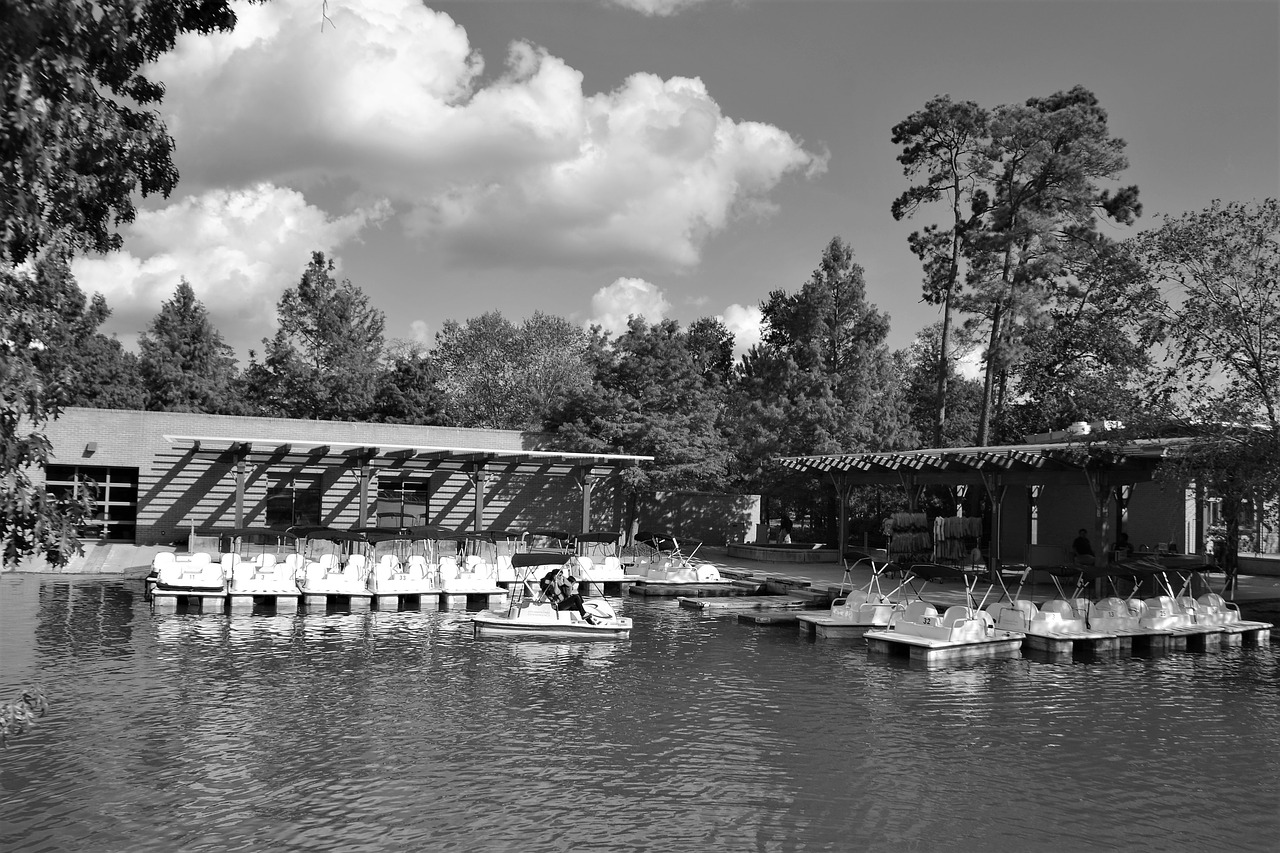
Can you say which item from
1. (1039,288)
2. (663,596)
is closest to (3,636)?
(663,596)

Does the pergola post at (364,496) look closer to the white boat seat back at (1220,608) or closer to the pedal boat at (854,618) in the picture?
the pedal boat at (854,618)

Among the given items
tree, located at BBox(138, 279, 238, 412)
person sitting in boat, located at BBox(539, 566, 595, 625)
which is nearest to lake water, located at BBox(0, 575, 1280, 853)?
person sitting in boat, located at BBox(539, 566, 595, 625)

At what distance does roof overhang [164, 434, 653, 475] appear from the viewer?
95.8ft

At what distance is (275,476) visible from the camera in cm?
3262

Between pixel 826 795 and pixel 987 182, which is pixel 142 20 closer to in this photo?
pixel 826 795

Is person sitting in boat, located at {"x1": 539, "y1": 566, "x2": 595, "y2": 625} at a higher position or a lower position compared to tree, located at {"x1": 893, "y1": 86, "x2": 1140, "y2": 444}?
lower

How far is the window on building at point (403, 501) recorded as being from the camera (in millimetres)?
33938

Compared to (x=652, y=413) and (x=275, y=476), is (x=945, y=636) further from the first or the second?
(x=275, y=476)

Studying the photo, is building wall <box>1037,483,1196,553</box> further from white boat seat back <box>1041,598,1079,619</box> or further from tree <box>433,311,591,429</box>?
tree <box>433,311,591,429</box>

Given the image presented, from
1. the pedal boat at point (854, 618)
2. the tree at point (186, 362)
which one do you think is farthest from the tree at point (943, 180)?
the tree at point (186, 362)

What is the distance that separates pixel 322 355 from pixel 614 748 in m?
50.3

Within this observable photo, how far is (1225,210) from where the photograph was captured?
1895 centimetres

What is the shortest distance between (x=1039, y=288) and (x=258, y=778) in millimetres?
30722

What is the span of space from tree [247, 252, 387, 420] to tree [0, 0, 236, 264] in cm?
4631
